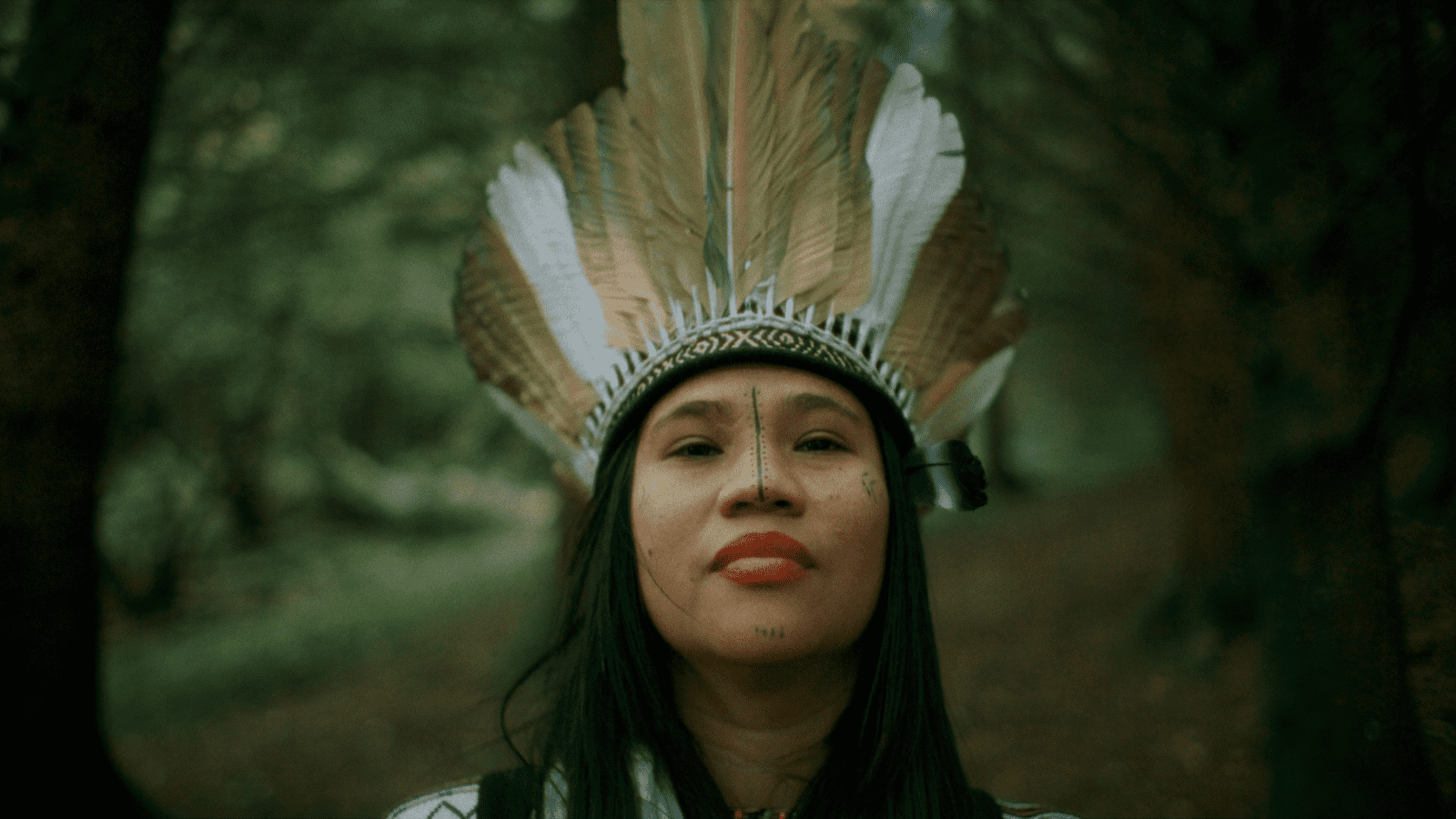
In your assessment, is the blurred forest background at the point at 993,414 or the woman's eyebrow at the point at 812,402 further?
the blurred forest background at the point at 993,414

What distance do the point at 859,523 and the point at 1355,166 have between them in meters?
1.59

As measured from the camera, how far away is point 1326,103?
83.4 inches

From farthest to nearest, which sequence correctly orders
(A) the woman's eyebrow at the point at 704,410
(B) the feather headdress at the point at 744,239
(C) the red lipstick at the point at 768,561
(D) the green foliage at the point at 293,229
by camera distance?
(D) the green foliage at the point at 293,229, (B) the feather headdress at the point at 744,239, (A) the woman's eyebrow at the point at 704,410, (C) the red lipstick at the point at 768,561

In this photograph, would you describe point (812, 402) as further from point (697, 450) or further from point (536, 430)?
point (536, 430)

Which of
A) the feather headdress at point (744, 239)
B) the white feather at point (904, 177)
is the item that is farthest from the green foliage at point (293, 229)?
the white feather at point (904, 177)

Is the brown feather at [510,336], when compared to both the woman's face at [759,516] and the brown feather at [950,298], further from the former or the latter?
the brown feather at [950,298]

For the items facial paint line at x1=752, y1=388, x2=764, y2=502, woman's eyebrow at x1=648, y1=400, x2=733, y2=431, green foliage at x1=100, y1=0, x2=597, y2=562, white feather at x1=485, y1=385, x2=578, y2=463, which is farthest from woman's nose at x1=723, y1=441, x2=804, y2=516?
green foliage at x1=100, y1=0, x2=597, y2=562

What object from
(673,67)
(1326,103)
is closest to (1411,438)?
(1326,103)

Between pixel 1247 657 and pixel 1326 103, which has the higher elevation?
pixel 1326 103

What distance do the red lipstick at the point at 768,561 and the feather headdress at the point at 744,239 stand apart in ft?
1.23

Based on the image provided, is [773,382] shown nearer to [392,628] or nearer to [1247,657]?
[1247,657]

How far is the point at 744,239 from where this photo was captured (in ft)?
5.99

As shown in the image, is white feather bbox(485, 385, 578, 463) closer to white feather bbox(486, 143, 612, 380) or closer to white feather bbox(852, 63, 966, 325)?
white feather bbox(486, 143, 612, 380)

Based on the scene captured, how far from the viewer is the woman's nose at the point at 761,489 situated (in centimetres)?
157
